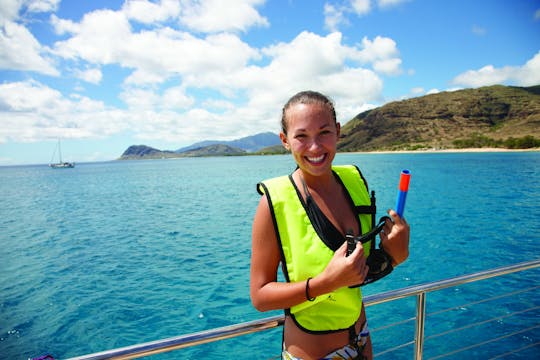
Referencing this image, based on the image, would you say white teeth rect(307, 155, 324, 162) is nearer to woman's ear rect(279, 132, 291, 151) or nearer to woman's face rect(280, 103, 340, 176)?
woman's face rect(280, 103, 340, 176)

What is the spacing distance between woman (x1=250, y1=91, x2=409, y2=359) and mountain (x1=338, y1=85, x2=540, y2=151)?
394ft

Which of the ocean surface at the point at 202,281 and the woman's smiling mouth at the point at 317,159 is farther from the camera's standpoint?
the ocean surface at the point at 202,281

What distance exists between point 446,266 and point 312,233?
13002 mm

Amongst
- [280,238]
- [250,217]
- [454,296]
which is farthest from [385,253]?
[250,217]

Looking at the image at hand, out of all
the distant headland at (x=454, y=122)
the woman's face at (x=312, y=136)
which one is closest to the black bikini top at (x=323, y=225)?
the woman's face at (x=312, y=136)

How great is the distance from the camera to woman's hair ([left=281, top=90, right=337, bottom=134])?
1.60 metres

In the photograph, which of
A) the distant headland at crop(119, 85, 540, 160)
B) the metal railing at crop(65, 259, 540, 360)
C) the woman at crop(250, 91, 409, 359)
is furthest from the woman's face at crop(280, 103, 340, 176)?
the distant headland at crop(119, 85, 540, 160)

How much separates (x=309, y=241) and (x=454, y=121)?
164891mm

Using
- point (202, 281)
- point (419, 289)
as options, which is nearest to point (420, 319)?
point (419, 289)

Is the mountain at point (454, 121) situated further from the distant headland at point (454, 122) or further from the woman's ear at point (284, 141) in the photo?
the woman's ear at point (284, 141)

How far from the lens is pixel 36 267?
14.7 meters

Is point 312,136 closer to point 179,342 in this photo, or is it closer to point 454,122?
point 179,342

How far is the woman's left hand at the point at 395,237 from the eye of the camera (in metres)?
1.44

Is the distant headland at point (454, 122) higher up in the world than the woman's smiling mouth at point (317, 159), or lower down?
higher up
